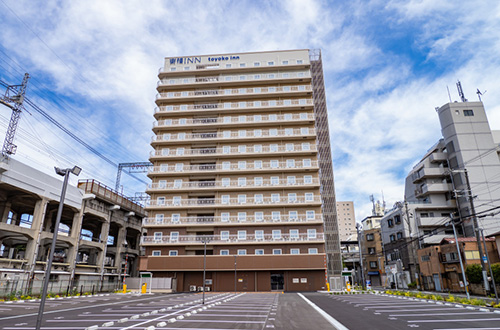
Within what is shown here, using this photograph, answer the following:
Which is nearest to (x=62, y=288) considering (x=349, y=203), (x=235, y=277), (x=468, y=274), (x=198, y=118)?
(x=235, y=277)

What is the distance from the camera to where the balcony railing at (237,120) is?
1959 inches

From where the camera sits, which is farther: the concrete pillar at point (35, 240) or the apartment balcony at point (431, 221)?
the apartment balcony at point (431, 221)

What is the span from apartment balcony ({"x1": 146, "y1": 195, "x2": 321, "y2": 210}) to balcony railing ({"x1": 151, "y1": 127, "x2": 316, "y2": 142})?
9869 mm

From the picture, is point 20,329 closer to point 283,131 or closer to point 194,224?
point 194,224

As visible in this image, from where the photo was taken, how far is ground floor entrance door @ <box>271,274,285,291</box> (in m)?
42.3

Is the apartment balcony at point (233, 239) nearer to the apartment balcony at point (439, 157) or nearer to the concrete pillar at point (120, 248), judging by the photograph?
the concrete pillar at point (120, 248)

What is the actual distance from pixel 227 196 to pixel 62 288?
23.2 meters

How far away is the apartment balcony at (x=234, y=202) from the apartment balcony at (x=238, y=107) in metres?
14.8

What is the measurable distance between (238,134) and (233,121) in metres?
2.50

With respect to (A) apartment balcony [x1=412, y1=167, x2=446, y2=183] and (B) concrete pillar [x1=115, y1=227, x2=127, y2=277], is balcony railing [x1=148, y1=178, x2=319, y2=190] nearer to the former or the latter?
(B) concrete pillar [x1=115, y1=227, x2=127, y2=277]

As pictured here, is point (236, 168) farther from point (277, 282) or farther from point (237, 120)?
point (277, 282)

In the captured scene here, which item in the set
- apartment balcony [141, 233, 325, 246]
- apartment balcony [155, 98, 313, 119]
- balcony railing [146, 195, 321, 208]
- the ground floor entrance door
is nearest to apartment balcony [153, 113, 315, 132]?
apartment balcony [155, 98, 313, 119]

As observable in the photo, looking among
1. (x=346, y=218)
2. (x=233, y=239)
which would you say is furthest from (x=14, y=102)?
(x=346, y=218)

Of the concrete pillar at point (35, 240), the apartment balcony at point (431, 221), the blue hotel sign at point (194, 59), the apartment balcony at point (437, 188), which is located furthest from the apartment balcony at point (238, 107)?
the apartment balcony at point (431, 221)
